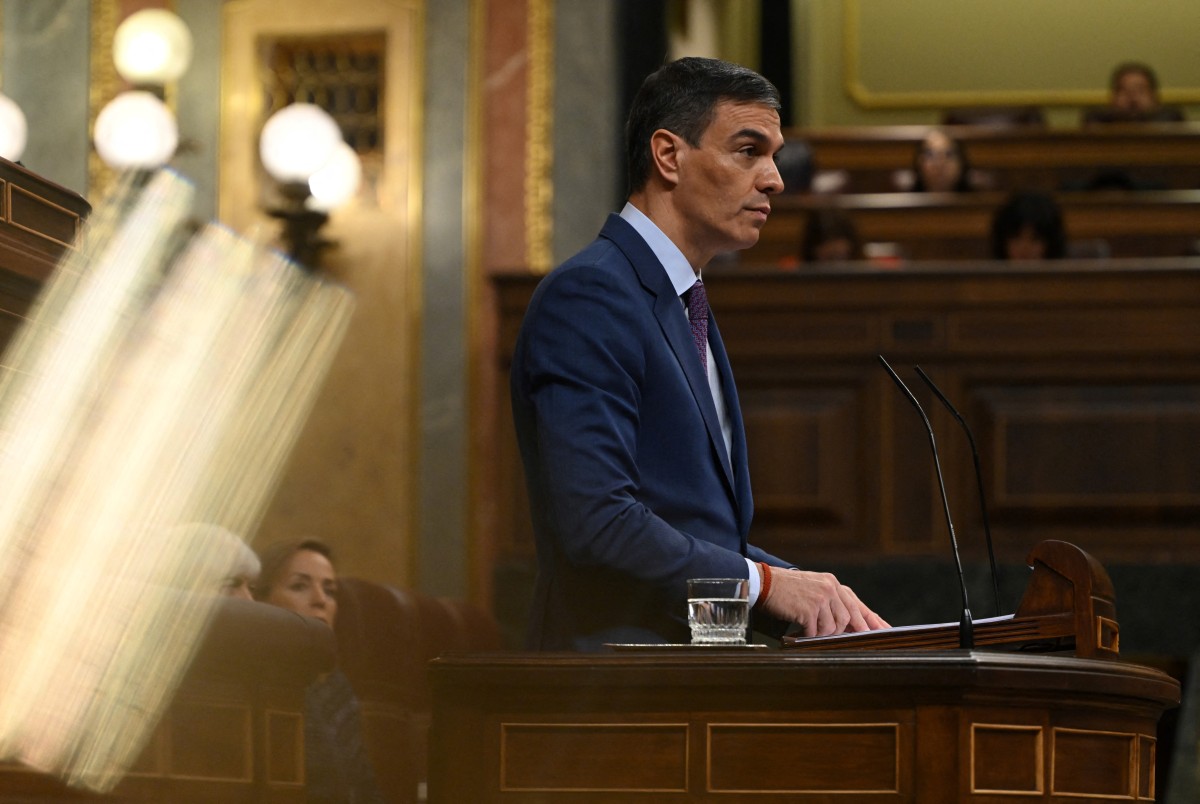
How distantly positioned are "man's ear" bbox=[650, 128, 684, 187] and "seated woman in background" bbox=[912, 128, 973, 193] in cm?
553

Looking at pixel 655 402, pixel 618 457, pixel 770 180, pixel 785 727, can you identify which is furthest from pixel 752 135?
pixel 785 727

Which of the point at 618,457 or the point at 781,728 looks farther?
the point at 618,457

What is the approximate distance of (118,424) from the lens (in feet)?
10.3

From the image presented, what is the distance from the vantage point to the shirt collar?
223 centimetres

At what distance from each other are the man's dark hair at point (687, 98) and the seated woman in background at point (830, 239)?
13.7 ft

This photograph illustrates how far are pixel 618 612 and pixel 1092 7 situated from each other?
34.4 feet

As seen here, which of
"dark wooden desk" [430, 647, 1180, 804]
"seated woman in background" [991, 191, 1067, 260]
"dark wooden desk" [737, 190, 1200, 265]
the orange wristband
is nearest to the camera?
"dark wooden desk" [430, 647, 1180, 804]

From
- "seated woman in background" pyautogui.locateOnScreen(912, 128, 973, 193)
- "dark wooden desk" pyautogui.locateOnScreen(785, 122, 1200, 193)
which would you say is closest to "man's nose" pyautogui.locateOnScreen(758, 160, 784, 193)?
"seated woman in background" pyautogui.locateOnScreen(912, 128, 973, 193)

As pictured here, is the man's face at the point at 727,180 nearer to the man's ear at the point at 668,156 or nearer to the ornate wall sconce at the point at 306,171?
the man's ear at the point at 668,156

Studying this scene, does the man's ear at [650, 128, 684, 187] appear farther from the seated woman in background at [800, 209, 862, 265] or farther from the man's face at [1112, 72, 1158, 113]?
the man's face at [1112, 72, 1158, 113]

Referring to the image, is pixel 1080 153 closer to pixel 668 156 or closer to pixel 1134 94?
pixel 1134 94

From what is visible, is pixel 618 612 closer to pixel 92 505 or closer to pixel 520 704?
pixel 520 704

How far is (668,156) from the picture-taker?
2256mm

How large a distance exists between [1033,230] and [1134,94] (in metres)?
3.08
